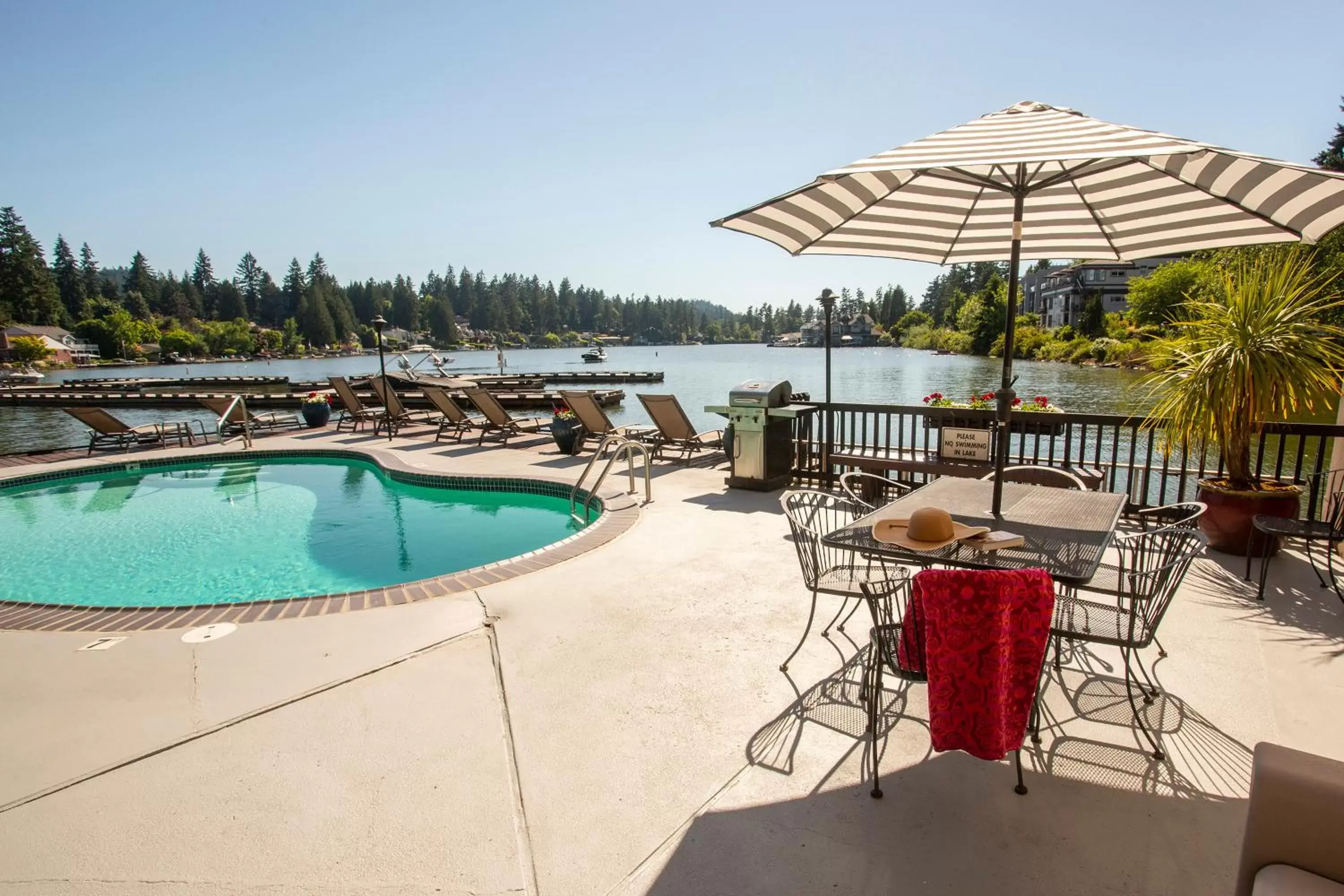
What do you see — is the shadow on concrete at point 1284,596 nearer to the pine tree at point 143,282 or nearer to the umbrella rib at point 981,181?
the umbrella rib at point 981,181

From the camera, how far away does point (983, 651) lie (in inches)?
76.4

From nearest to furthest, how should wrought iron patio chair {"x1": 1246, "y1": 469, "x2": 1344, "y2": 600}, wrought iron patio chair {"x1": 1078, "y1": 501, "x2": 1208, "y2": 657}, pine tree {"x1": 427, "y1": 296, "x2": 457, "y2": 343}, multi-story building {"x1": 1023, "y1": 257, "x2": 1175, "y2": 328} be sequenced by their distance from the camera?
wrought iron patio chair {"x1": 1078, "y1": 501, "x2": 1208, "y2": 657} → wrought iron patio chair {"x1": 1246, "y1": 469, "x2": 1344, "y2": 600} → multi-story building {"x1": 1023, "y1": 257, "x2": 1175, "y2": 328} → pine tree {"x1": 427, "y1": 296, "x2": 457, "y2": 343}

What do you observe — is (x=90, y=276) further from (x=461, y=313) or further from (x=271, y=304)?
(x=461, y=313)

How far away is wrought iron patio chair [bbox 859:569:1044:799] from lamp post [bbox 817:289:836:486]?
4.11m

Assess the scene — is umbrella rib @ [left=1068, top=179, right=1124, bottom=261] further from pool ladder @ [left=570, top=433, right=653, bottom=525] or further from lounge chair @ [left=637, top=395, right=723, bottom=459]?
lounge chair @ [left=637, top=395, right=723, bottom=459]

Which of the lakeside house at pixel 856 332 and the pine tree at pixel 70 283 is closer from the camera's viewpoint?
the pine tree at pixel 70 283

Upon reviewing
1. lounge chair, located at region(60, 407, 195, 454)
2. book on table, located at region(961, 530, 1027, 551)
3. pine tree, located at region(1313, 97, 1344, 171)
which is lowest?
lounge chair, located at region(60, 407, 195, 454)

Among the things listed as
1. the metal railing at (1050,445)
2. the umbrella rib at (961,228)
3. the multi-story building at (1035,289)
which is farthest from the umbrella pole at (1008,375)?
the multi-story building at (1035,289)

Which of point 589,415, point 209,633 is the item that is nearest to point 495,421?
point 589,415

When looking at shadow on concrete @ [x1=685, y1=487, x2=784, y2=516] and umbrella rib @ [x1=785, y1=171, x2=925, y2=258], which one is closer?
umbrella rib @ [x1=785, y1=171, x2=925, y2=258]

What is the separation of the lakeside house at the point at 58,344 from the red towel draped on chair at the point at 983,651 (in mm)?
86305

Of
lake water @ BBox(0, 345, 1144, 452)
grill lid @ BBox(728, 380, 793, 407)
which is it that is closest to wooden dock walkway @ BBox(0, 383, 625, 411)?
lake water @ BBox(0, 345, 1144, 452)

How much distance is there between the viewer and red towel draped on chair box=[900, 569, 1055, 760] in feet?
6.24

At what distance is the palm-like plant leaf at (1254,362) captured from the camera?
14.7 ft
